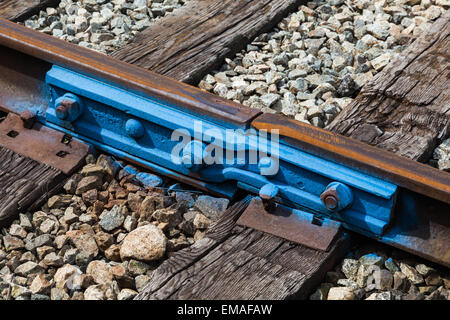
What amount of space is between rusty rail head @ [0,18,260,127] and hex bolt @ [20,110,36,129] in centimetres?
26

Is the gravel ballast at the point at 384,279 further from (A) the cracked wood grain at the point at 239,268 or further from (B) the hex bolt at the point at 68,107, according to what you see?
(B) the hex bolt at the point at 68,107

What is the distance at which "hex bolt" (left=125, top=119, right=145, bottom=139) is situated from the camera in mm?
3518

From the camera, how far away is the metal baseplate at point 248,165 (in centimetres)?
313

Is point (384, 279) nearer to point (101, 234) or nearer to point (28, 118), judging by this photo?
point (101, 234)

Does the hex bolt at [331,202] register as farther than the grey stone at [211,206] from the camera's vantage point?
No

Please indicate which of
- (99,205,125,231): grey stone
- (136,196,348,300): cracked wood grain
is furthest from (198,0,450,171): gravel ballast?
(99,205,125,231): grey stone

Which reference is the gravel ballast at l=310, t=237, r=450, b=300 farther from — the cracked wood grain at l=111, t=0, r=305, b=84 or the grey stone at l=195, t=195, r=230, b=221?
the cracked wood grain at l=111, t=0, r=305, b=84

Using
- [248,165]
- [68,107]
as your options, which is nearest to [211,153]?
[248,165]

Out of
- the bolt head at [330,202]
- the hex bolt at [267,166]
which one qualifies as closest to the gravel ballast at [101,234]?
the hex bolt at [267,166]

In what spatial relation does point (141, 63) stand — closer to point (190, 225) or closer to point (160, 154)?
point (160, 154)

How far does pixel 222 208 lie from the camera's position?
338 centimetres

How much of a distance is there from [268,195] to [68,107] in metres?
0.99

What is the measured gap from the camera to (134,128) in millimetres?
3521
